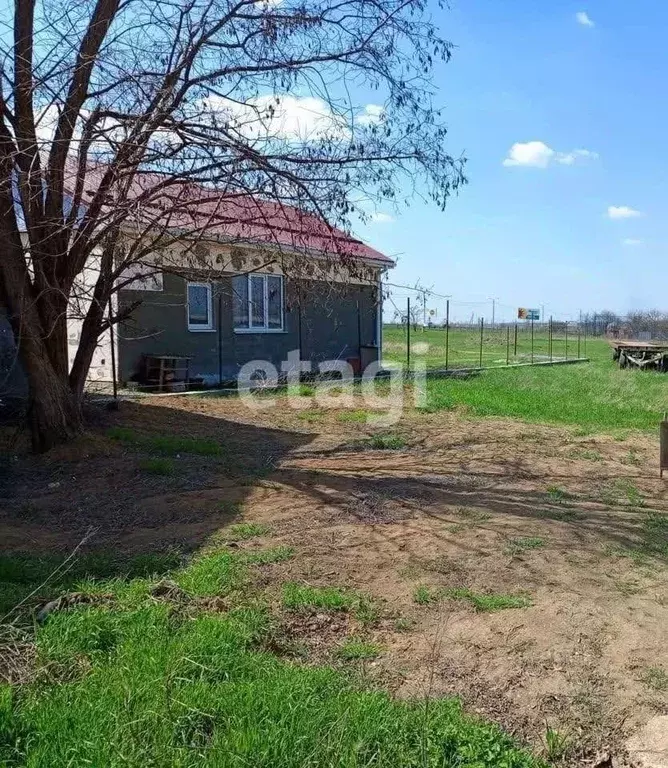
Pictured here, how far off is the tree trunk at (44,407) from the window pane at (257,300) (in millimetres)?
8532

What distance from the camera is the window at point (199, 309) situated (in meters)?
14.2

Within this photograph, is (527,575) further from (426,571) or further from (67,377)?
(67,377)

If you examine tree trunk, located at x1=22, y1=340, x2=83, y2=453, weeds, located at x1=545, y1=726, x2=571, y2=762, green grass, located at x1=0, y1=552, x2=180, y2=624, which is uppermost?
tree trunk, located at x1=22, y1=340, x2=83, y2=453

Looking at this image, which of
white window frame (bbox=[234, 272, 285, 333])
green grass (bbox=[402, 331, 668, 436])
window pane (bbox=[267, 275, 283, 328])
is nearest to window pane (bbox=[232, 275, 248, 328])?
white window frame (bbox=[234, 272, 285, 333])

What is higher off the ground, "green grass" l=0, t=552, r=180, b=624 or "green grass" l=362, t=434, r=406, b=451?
"green grass" l=362, t=434, r=406, b=451

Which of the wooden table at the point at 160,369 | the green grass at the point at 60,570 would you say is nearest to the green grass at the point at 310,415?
the wooden table at the point at 160,369

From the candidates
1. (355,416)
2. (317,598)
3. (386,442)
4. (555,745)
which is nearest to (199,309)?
(355,416)

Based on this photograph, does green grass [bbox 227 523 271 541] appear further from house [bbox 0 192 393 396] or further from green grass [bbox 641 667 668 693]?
house [bbox 0 192 393 396]

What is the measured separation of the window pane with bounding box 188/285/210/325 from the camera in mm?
14252

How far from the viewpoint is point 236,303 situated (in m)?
15.3

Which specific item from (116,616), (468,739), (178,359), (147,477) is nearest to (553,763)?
(468,739)

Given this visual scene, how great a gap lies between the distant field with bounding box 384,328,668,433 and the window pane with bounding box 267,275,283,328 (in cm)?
413

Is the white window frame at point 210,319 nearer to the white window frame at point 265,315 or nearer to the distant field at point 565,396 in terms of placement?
the white window frame at point 265,315

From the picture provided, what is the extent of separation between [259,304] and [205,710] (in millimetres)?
13869
